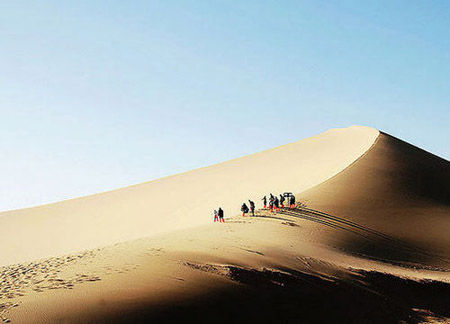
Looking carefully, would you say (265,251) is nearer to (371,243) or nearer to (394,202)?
(371,243)

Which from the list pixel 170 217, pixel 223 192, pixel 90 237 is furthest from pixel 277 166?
pixel 90 237

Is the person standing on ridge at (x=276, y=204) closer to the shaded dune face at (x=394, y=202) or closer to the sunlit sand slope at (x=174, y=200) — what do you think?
the shaded dune face at (x=394, y=202)

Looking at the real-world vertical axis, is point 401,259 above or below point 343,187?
below

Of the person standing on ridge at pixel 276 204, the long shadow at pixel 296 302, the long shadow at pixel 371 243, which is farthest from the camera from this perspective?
the person standing on ridge at pixel 276 204

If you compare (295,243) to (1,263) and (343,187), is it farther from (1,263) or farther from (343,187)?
(1,263)

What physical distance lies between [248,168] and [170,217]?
13.0m

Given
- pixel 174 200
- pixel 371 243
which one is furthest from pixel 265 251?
pixel 174 200

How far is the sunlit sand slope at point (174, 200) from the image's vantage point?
3531cm

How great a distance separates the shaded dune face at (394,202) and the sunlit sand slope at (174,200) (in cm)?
229

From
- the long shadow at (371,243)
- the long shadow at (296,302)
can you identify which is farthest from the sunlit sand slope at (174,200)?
the long shadow at (296,302)

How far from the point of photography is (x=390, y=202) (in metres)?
28.0

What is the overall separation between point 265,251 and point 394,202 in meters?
15.0

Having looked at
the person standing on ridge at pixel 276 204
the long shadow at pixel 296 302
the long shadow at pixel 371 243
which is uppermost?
the person standing on ridge at pixel 276 204

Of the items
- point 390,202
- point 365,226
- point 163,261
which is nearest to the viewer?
point 163,261
